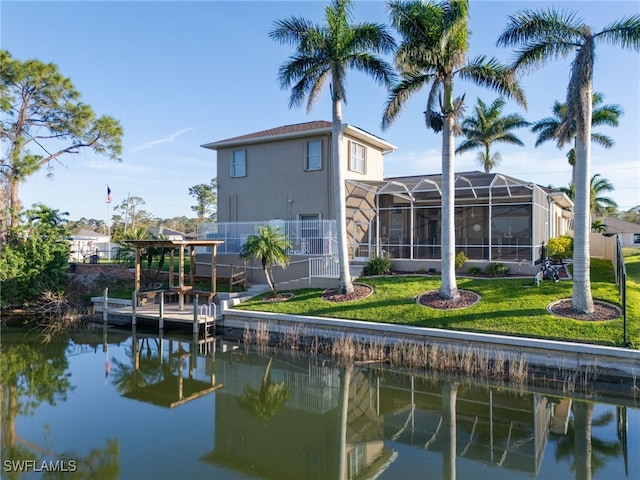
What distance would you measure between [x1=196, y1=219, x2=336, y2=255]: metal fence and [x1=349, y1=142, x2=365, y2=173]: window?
398 cm

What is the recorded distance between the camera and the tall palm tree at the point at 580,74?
39.4 feet

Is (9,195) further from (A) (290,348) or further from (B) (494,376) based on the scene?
(B) (494,376)

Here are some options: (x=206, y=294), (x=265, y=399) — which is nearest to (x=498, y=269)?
(x=265, y=399)

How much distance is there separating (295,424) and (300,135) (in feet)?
49.4

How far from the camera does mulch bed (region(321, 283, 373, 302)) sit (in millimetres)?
15680

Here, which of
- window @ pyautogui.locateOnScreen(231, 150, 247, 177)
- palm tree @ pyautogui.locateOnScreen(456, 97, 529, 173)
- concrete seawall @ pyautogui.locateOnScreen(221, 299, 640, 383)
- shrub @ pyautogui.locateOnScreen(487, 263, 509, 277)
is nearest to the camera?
concrete seawall @ pyautogui.locateOnScreen(221, 299, 640, 383)

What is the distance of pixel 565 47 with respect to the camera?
42.1 feet

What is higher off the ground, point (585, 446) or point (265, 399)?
point (585, 446)

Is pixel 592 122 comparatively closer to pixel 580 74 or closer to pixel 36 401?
pixel 580 74

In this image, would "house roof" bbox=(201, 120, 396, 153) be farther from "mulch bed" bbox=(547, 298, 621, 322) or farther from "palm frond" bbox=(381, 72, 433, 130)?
"mulch bed" bbox=(547, 298, 621, 322)

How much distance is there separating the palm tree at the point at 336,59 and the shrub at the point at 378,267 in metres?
2.14

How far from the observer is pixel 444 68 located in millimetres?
14109

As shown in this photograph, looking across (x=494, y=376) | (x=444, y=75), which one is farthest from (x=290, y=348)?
(x=444, y=75)

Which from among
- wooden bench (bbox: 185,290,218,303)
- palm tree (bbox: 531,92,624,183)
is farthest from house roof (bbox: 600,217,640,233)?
wooden bench (bbox: 185,290,218,303)
